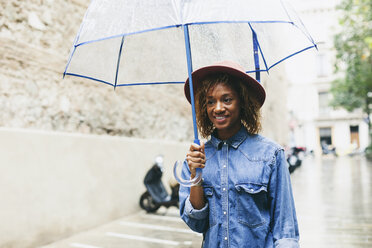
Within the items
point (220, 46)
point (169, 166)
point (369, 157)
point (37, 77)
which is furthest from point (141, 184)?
point (369, 157)

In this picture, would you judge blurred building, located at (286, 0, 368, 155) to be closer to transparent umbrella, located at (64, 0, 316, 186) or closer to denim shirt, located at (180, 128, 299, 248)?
transparent umbrella, located at (64, 0, 316, 186)

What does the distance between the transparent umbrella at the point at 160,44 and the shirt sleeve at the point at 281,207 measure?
0.74 meters

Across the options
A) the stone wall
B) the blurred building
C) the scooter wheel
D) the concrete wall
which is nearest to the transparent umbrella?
the concrete wall

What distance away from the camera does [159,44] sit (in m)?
2.94

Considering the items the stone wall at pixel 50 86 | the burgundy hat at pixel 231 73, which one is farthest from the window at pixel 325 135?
the burgundy hat at pixel 231 73

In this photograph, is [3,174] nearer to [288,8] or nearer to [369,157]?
[288,8]

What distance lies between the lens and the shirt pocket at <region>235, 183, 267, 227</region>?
166 centimetres

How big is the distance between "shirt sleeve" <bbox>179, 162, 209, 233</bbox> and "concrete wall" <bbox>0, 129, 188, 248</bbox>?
3.14 metres

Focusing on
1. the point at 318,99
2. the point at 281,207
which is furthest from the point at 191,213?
the point at 318,99

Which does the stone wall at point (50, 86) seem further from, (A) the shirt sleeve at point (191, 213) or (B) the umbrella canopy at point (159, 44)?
(A) the shirt sleeve at point (191, 213)

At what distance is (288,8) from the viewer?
2.03 m

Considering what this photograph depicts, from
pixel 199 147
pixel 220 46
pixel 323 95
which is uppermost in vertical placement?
pixel 323 95

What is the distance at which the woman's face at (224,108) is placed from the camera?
179cm

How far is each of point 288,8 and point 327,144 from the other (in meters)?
40.8
